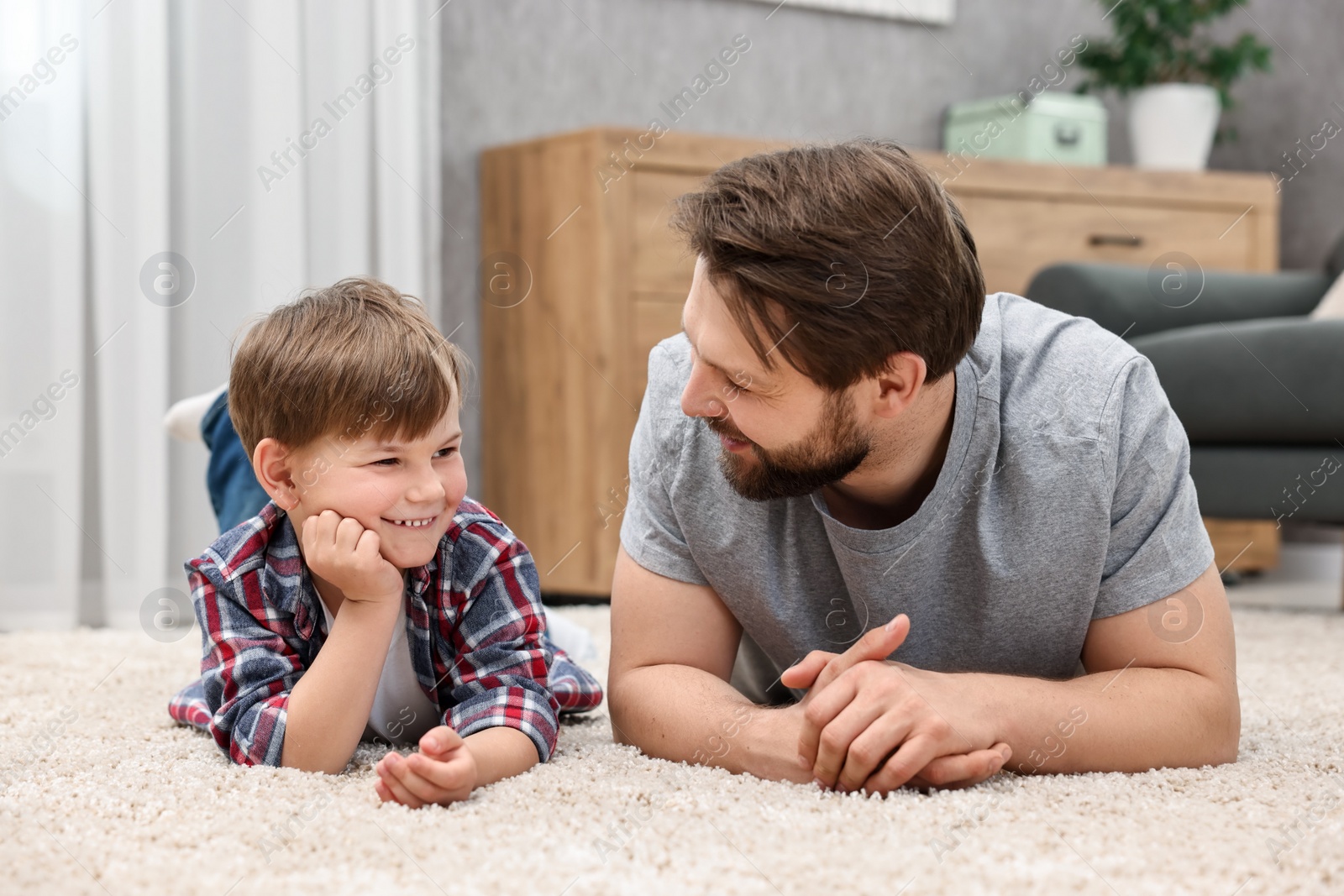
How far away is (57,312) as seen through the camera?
2098 millimetres

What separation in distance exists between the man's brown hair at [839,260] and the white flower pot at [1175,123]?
2218mm

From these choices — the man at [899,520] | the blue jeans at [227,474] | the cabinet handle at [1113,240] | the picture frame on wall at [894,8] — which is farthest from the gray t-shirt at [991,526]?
the picture frame on wall at [894,8]

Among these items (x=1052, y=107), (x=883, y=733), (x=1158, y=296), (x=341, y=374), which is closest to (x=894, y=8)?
(x=1052, y=107)

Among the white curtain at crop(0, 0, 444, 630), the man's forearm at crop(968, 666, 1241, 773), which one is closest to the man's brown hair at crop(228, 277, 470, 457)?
the man's forearm at crop(968, 666, 1241, 773)

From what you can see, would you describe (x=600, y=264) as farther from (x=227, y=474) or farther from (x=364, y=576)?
(x=364, y=576)

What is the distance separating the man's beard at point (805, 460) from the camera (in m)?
0.94

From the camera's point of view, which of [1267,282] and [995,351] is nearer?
[995,351]

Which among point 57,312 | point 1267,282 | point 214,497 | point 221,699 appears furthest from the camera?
point 1267,282

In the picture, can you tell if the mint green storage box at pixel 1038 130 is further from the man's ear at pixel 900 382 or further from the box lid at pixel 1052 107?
the man's ear at pixel 900 382

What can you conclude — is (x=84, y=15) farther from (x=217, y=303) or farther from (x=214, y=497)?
(x=214, y=497)

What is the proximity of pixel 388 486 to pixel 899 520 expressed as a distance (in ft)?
1.36

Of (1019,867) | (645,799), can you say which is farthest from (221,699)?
(1019,867)

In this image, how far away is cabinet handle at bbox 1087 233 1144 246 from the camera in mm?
2697

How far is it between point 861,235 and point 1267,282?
75.7 inches
